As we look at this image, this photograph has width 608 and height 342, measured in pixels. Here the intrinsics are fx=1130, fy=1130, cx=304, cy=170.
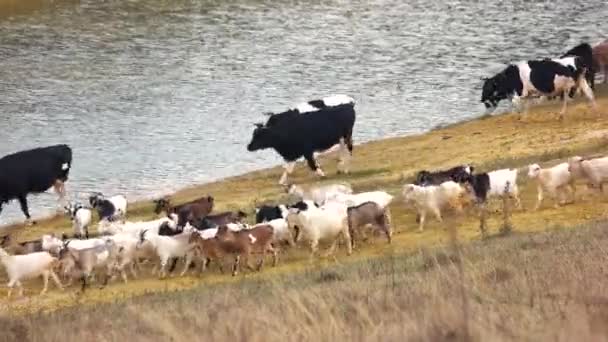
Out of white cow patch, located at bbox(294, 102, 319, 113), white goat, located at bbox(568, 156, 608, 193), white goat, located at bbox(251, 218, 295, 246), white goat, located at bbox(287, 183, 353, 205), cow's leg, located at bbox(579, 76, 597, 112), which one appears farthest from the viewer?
cow's leg, located at bbox(579, 76, 597, 112)

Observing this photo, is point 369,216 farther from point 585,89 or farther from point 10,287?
point 585,89

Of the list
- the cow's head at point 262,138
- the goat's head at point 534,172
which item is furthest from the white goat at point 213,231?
the cow's head at point 262,138

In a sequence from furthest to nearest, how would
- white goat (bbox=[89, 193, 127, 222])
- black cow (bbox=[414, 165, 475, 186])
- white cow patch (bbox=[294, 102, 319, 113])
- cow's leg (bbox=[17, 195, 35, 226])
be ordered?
1. white cow patch (bbox=[294, 102, 319, 113])
2. cow's leg (bbox=[17, 195, 35, 226])
3. white goat (bbox=[89, 193, 127, 222])
4. black cow (bbox=[414, 165, 475, 186])

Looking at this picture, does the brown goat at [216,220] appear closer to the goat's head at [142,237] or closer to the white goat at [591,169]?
the goat's head at [142,237]

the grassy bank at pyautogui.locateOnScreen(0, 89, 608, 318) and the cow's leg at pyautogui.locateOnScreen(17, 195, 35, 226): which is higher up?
the grassy bank at pyautogui.locateOnScreen(0, 89, 608, 318)

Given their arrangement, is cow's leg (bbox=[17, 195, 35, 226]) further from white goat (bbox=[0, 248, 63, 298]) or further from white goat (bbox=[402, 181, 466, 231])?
white goat (bbox=[402, 181, 466, 231])

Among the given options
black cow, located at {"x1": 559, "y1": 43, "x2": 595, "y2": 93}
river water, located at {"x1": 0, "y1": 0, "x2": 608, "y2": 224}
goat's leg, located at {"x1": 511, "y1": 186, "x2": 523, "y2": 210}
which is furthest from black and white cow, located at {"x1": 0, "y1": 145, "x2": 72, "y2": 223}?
black cow, located at {"x1": 559, "y1": 43, "x2": 595, "y2": 93}

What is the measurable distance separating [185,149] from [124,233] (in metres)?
14.9

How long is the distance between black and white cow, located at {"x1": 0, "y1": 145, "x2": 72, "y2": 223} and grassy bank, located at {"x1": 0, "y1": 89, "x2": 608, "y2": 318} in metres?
1.06

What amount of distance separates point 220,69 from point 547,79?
19898mm

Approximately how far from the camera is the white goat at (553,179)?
18562 millimetres

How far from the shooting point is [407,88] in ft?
133

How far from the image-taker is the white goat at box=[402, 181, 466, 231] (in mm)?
18297

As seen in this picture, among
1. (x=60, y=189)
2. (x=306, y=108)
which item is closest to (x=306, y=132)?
(x=306, y=108)
